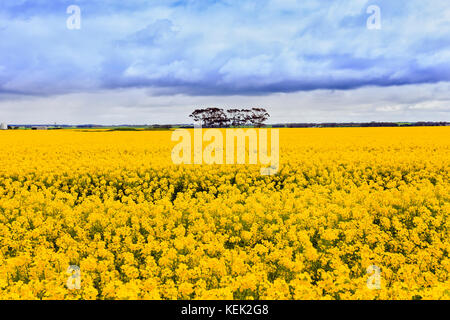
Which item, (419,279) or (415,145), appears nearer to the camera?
(419,279)

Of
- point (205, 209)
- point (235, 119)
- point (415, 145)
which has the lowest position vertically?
point (205, 209)

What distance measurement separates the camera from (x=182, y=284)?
13.5 feet

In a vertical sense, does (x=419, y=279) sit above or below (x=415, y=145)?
below

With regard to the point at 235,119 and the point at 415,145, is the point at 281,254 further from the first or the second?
the point at 235,119

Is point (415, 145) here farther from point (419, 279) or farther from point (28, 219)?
point (28, 219)

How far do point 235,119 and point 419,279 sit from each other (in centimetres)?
7352

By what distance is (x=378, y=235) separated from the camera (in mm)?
6207

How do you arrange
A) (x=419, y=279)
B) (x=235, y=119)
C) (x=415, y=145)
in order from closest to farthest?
(x=419, y=279)
(x=415, y=145)
(x=235, y=119)
